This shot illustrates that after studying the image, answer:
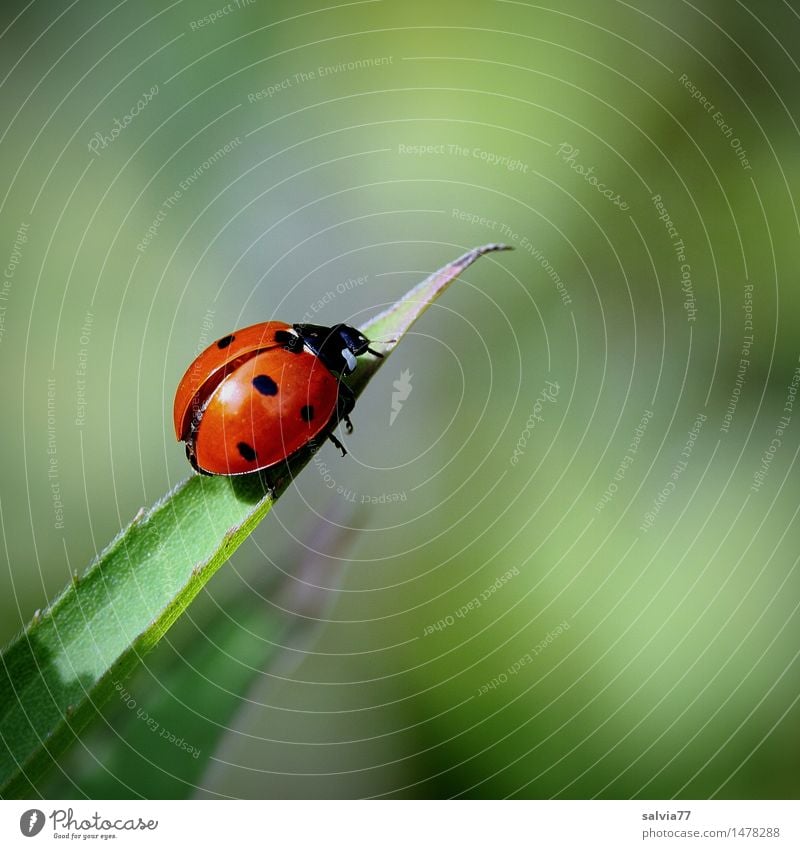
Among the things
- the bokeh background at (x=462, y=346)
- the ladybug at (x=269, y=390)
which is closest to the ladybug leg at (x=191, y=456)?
the ladybug at (x=269, y=390)

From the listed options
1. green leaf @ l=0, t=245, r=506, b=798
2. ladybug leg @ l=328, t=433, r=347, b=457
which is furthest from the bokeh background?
green leaf @ l=0, t=245, r=506, b=798

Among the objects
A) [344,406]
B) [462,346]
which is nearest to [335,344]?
[344,406]

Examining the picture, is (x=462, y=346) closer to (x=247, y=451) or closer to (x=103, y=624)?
(x=247, y=451)

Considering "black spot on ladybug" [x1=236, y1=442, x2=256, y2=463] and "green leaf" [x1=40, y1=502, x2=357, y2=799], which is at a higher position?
"black spot on ladybug" [x1=236, y1=442, x2=256, y2=463]

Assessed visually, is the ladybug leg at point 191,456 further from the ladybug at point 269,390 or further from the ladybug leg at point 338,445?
the ladybug leg at point 338,445

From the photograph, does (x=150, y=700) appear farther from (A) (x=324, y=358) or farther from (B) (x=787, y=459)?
(B) (x=787, y=459)

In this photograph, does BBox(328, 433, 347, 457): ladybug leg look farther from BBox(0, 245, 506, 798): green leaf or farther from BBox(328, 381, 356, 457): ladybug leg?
BBox(0, 245, 506, 798): green leaf
